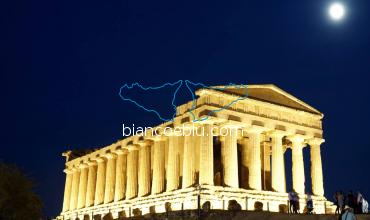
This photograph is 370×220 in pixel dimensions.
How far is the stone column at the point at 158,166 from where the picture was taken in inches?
2389

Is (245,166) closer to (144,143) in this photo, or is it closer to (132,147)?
(144,143)

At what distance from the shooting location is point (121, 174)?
70.9 metres

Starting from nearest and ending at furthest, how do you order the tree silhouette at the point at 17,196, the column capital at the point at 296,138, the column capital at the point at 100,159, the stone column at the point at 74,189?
1. the tree silhouette at the point at 17,196
2. the column capital at the point at 296,138
3. the column capital at the point at 100,159
4. the stone column at the point at 74,189

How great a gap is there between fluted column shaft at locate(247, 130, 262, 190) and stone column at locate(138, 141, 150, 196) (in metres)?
13.3

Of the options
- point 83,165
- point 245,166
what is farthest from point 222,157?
point 83,165

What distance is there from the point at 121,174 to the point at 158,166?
10.9m

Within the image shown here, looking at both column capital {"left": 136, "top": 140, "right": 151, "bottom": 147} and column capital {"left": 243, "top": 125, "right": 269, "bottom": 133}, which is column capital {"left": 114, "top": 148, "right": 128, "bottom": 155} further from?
column capital {"left": 243, "top": 125, "right": 269, "bottom": 133}

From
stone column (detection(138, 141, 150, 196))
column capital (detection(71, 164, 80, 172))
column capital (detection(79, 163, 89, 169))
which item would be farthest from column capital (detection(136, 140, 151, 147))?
column capital (detection(71, 164, 80, 172))

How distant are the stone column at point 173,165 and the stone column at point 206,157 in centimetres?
513

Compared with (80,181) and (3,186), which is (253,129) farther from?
(80,181)

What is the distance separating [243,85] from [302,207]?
14.5 meters

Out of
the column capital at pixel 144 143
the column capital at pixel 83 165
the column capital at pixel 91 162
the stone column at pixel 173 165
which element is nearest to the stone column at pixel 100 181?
the column capital at pixel 91 162

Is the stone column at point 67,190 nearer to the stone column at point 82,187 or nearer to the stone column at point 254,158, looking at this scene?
the stone column at point 82,187

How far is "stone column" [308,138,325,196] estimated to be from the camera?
61062 millimetres
